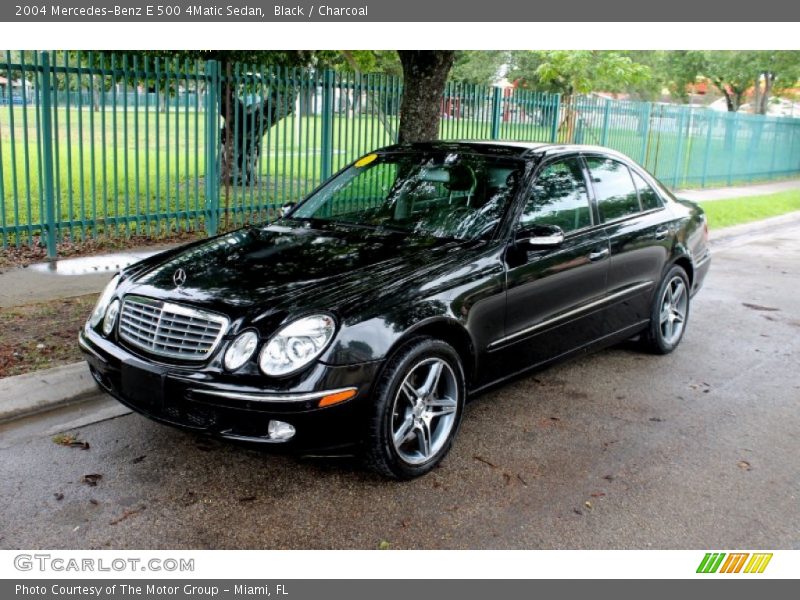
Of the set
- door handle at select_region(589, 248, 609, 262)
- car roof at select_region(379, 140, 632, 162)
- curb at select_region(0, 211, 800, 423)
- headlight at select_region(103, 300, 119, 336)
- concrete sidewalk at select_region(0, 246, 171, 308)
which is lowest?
curb at select_region(0, 211, 800, 423)

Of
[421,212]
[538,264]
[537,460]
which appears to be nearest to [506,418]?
[537,460]

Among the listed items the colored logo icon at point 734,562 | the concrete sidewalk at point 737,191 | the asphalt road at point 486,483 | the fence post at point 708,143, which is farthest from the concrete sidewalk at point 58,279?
the fence post at point 708,143

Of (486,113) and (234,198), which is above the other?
(486,113)

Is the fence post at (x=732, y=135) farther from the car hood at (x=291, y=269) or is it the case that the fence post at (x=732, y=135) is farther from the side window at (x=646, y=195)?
the car hood at (x=291, y=269)

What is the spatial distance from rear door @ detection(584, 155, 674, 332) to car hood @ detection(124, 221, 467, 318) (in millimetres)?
1425

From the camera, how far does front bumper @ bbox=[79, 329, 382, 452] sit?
145 inches

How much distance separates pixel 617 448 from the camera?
469 centimetres

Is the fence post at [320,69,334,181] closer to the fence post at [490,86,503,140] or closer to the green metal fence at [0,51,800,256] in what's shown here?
the green metal fence at [0,51,800,256]

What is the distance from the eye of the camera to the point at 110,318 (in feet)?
14.2

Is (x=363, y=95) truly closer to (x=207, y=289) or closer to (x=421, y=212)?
(x=421, y=212)

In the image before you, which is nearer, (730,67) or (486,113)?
(486,113)

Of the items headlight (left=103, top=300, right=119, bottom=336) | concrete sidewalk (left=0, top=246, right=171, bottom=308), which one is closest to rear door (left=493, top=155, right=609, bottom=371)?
headlight (left=103, top=300, right=119, bottom=336)

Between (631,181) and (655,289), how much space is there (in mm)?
813

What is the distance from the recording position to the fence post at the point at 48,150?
8.66 metres
